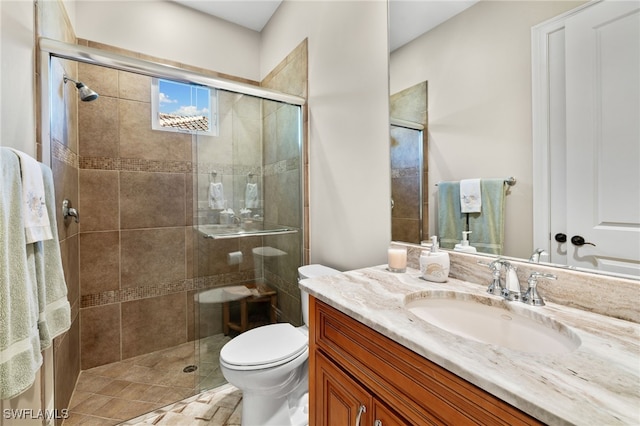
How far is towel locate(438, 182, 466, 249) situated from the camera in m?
1.12

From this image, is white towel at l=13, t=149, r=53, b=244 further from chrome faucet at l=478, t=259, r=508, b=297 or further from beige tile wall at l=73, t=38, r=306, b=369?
chrome faucet at l=478, t=259, r=508, b=297

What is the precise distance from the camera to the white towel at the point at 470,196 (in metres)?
1.04

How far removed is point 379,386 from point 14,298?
3.63ft

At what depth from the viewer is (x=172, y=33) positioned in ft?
7.61

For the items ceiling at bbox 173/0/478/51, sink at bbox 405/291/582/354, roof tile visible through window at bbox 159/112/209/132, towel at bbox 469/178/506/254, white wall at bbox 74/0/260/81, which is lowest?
sink at bbox 405/291/582/354

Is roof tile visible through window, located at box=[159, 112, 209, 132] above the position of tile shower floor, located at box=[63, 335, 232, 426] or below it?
above

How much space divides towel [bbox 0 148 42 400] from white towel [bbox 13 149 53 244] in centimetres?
4

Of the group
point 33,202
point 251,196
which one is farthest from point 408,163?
point 33,202

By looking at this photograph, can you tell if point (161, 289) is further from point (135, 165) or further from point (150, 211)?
point (135, 165)

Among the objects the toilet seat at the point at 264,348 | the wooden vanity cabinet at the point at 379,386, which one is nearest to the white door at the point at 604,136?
the wooden vanity cabinet at the point at 379,386

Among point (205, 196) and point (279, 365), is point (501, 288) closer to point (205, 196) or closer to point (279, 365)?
point (279, 365)

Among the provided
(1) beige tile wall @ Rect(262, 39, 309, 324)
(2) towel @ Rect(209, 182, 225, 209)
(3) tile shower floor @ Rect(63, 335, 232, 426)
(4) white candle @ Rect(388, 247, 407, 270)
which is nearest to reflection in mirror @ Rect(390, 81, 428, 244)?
(4) white candle @ Rect(388, 247, 407, 270)

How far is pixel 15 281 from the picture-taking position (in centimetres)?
85

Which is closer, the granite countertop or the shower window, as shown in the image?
the granite countertop
